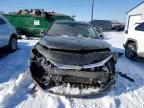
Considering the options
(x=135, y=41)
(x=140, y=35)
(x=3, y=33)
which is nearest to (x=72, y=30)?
(x=3, y=33)

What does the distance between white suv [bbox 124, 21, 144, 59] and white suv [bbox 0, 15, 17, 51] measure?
5.20 meters

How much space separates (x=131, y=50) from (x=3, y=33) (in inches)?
218

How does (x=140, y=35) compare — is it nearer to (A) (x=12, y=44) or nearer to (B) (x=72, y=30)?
(B) (x=72, y=30)

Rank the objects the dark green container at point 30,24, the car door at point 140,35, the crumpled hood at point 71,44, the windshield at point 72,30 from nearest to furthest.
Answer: the crumpled hood at point 71,44 → the windshield at point 72,30 → the car door at point 140,35 → the dark green container at point 30,24

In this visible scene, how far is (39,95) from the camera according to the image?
5.17 meters

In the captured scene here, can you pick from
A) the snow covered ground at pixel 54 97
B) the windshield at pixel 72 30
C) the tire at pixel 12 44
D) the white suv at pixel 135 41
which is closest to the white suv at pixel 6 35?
the tire at pixel 12 44

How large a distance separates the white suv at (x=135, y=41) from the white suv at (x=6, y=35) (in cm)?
520

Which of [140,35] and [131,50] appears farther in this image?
[131,50]

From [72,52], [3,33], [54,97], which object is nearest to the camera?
[54,97]

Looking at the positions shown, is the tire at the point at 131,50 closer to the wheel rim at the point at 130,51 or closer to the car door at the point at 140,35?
the wheel rim at the point at 130,51

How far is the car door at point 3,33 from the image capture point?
30.0 ft

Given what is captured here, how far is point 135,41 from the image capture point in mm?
10039

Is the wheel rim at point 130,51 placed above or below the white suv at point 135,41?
below

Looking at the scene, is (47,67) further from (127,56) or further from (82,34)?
(127,56)
